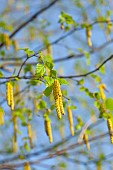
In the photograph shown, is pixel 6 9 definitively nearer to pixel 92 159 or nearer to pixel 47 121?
pixel 92 159

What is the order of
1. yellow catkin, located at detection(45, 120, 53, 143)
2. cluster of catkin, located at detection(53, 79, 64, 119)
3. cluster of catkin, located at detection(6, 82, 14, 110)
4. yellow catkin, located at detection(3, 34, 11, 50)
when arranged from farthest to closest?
yellow catkin, located at detection(3, 34, 11, 50), yellow catkin, located at detection(45, 120, 53, 143), cluster of catkin, located at detection(6, 82, 14, 110), cluster of catkin, located at detection(53, 79, 64, 119)

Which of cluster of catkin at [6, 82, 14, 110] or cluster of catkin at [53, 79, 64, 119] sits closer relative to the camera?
cluster of catkin at [53, 79, 64, 119]

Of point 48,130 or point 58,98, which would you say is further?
point 48,130

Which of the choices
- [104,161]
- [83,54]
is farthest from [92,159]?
[83,54]

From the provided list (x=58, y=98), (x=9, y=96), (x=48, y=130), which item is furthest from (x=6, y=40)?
(x=58, y=98)

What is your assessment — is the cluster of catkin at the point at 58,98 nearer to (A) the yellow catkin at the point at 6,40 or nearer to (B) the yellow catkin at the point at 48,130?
(B) the yellow catkin at the point at 48,130

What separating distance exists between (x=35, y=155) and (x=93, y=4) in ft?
7.89

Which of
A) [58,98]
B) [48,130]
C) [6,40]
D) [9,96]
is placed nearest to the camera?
[58,98]

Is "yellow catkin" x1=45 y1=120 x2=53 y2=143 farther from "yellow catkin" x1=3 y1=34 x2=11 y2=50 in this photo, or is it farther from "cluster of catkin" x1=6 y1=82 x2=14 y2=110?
"yellow catkin" x1=3 y1=34 x2=11 y2=50

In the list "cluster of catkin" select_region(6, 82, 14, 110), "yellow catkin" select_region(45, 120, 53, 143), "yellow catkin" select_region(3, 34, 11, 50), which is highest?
"yellow catkin" select_region(3, 34, 11, 50)

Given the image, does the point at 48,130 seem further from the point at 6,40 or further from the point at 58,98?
the point at 6,40

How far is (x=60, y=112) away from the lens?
1952 millimetres

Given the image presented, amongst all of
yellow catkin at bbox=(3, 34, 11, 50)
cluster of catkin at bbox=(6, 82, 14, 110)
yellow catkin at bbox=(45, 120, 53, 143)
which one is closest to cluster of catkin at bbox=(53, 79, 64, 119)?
cluster of catkin at bbox=(6, 82, 14, 110)

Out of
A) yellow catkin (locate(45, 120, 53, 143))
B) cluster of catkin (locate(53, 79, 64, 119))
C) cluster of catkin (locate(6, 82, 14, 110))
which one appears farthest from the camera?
yellow catkin (locate(45, 120, 53, 143))
